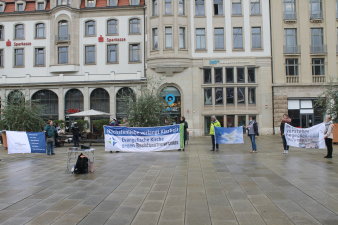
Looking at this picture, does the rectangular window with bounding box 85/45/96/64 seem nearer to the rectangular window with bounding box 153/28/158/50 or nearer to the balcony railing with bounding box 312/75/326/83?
the rectangular window with bounding box 153/28/158/50

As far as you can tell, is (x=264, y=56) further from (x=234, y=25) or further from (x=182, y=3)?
(x=182, y=3)

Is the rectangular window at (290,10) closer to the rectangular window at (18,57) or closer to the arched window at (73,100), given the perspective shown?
the arched window at (73,100)

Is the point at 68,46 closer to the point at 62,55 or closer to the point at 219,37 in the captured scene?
the point at 62,55

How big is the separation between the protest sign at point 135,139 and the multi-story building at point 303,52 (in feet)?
72.7

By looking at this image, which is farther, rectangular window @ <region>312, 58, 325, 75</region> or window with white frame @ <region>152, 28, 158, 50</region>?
rectangular window @ <region>312, 58, 325, 75</region>

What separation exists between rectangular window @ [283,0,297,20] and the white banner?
77.3 ft

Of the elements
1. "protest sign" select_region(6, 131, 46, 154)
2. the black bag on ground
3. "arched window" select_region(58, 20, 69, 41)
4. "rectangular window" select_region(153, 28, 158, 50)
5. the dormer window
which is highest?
the dormer window

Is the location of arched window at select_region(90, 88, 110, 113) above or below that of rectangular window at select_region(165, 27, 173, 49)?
below

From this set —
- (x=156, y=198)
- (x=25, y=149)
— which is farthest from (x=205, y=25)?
(x=156, y=198)

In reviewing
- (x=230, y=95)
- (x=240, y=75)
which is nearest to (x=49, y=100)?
(x=230, y=95)

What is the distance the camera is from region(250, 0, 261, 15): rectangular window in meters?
36.3

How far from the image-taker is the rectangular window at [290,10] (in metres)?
36.1

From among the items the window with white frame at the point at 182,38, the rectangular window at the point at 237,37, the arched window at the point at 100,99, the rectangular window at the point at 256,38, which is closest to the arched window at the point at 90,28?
the arched window at the point at 100,99

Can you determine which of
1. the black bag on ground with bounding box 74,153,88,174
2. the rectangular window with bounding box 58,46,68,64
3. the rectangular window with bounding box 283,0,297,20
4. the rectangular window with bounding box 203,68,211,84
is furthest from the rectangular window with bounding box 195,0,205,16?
the black bag on ground with bounding box 74,153,88,174
